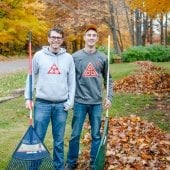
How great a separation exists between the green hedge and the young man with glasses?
2910 centimetres

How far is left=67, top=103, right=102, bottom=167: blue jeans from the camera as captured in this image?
251 inches

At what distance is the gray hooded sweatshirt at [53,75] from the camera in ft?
19.3

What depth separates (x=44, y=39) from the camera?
45.6 m

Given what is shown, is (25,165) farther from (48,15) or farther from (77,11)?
(48,15)

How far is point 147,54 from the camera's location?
120ft

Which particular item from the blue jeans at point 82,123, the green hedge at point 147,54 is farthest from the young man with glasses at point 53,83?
the green hedge at point 147,54

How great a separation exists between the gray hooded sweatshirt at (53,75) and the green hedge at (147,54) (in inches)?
1147

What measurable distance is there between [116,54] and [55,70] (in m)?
30.8

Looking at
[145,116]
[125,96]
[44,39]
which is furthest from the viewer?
[44,39]

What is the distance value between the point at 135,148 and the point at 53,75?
2380 mm

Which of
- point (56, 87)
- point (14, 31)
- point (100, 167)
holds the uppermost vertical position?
point (14, 31)

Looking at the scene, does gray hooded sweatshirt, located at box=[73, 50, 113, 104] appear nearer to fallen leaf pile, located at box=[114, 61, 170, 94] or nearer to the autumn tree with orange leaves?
fallen leaf pile, located at box=[114, 61, 170, 94]

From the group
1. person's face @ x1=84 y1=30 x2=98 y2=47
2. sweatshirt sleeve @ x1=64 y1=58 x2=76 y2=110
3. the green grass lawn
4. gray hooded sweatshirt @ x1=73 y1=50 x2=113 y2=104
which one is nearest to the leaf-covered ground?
the green grass lawn

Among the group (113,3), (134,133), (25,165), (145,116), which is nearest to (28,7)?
(113,3)
